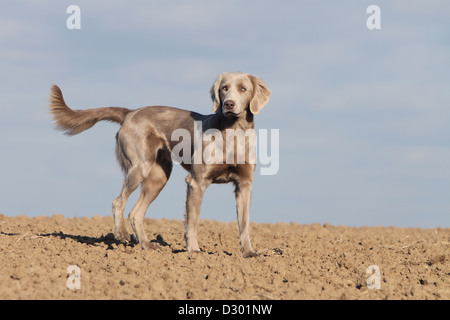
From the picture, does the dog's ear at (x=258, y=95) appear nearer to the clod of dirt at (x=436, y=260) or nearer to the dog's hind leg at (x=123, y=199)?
the dog's hind leg at (x=123, y=199)

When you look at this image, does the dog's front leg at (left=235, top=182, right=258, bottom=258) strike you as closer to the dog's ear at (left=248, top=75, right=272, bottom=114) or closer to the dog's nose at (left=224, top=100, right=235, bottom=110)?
the dog's ear at (left=248, top=75, right=272, bottom=114)

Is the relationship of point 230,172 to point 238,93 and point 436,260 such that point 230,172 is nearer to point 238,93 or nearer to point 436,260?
point 238,93

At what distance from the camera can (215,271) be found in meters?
6.42

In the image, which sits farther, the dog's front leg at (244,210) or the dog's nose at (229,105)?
the dog's front leg at (244,210)

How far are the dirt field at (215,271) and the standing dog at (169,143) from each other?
632mm

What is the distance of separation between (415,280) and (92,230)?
6811mm

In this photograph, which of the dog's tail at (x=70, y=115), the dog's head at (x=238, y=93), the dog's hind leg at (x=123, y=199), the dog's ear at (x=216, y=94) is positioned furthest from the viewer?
the dog's tail at (x=70, y=115)

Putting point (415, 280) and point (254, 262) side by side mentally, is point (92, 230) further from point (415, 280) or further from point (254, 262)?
point (415, 280)

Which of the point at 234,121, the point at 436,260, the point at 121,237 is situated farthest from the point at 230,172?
the point at 436,260

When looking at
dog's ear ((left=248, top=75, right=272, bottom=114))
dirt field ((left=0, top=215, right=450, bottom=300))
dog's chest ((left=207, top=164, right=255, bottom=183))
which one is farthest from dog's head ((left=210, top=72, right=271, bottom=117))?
dirt field ((left=0, top=215, right=450, bottom=300))

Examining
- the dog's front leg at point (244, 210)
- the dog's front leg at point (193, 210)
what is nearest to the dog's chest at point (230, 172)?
the dog's front leg at point (244, 210)

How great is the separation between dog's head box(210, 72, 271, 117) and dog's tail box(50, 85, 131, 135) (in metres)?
2.59

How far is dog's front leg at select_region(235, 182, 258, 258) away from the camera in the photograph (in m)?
8.01

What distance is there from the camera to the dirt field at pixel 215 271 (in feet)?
18.4
